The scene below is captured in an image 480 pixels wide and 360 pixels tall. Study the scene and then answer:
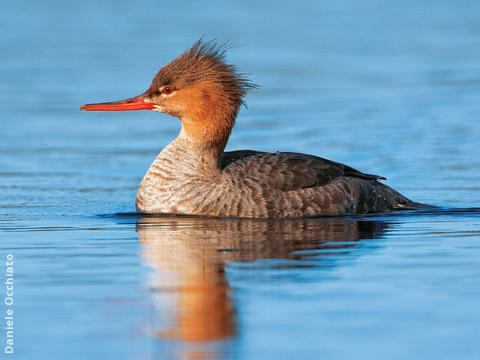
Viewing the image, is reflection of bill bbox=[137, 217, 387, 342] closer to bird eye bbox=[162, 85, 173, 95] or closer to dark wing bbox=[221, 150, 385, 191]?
dark wing bbox=[221, 150, 385, 191]

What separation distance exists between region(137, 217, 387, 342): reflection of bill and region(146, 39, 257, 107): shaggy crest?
1668 millimetres

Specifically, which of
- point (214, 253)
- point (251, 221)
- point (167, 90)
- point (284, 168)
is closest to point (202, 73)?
point (167, 90)

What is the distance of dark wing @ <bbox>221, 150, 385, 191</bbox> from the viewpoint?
1134 cm

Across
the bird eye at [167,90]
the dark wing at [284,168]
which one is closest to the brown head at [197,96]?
the bird eye at [167,90]

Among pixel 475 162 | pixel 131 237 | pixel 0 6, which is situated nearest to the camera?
pixel 131 237

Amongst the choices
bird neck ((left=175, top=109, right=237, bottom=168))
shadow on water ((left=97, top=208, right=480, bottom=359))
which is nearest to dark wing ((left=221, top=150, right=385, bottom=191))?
bird neck ((left=175, top=109, right=237, bottom=168))

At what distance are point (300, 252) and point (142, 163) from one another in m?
6.08

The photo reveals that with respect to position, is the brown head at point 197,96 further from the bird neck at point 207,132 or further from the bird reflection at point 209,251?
the bird reflection at point 209,251

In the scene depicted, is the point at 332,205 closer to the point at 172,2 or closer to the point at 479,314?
the point at 479,314

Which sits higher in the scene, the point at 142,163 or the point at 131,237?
the point at 142,163

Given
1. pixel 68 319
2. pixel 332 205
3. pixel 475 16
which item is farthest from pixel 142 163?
pixel 475 16

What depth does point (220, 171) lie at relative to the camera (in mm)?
11500

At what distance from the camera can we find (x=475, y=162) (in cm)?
1482

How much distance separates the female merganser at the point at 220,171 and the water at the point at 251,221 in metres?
0.32
